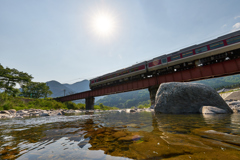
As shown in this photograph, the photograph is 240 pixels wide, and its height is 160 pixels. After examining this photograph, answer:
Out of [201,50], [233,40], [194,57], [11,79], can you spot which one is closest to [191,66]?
[194,57]

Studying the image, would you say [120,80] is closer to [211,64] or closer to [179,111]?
[211,64]

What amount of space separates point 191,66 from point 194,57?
2440mm

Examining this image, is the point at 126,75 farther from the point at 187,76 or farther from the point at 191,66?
the point at 191,66

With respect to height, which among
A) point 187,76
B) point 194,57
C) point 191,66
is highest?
point 194,57

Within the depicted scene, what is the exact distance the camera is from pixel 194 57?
14.4 meters

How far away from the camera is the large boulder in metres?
5.97

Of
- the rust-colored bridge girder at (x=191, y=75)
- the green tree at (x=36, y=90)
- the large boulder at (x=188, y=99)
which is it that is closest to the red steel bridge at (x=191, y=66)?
the rust-colored bridge girder at (x=191, y=75)

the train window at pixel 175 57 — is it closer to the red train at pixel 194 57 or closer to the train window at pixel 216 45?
the red train at pixel 194 57

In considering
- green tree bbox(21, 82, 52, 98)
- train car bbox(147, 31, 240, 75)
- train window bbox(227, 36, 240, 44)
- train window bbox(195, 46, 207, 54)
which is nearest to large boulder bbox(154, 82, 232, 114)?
train car bbox(147, 31, 240, 75)

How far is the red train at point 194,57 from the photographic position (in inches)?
498

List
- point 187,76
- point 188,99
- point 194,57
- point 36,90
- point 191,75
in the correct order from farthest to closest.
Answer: point 36,90 → point 187,76 → point 191,75 → point 194,57 → point 188,99

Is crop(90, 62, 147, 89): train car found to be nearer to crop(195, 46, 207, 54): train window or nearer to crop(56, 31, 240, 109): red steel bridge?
crop(56, 31, 240, 109): red steel bridge

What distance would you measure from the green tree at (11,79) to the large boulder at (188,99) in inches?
1631

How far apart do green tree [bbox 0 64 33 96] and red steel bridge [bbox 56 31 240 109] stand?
3002 centimetres
